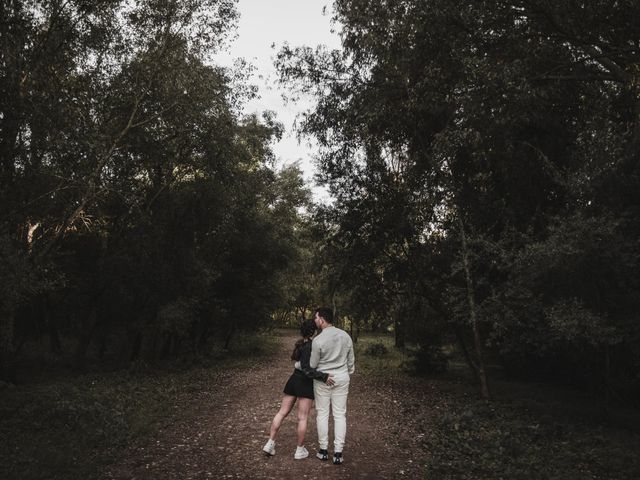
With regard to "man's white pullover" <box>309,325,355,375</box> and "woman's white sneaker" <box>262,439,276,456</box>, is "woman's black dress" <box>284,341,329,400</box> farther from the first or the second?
"woman's white sneaker" <box>262,439,276,456</box>

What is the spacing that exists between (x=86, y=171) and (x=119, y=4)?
4.76 m

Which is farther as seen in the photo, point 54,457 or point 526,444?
point 526,444

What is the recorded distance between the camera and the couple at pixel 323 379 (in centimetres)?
605

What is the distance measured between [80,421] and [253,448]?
342 cm

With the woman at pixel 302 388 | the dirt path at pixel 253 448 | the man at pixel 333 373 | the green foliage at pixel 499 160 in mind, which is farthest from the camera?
the green foliage at pixel 499 160

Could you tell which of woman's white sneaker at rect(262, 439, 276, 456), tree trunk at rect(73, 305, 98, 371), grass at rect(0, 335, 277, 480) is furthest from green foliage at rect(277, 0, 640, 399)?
tree trunk at rect(73, 305, 98, 371)

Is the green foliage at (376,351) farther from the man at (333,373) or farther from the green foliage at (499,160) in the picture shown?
the man at (333,373)

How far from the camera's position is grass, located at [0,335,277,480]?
5984 mm

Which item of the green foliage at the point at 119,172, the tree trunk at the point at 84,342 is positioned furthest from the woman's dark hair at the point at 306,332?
the tree trunk at the point at 84,342

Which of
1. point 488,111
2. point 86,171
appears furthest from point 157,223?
point 488,111

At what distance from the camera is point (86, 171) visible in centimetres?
1066

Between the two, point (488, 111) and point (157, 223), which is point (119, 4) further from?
point (488, 111)

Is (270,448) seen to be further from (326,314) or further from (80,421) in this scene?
(80,421)

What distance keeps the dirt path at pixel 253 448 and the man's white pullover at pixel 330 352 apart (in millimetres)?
1396
